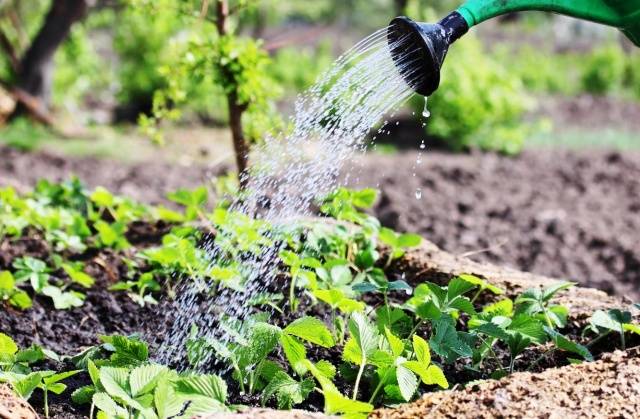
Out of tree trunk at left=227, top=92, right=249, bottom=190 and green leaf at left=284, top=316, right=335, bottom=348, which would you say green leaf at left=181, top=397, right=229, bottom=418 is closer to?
green leaf at left=284, top=316, right=335, bottom=348

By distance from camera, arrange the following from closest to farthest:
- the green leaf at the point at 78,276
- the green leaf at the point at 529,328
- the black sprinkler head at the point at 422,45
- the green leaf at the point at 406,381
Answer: the green leaf at the point at 406,381
the green leaf at the point at 529,328
the black sprinkler head at the point at 422,45
the green leaf at the point at 78,276

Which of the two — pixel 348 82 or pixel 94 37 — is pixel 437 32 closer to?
pixel 348 82

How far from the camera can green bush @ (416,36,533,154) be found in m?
7.74

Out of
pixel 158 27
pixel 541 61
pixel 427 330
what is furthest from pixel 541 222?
pixel 541 61

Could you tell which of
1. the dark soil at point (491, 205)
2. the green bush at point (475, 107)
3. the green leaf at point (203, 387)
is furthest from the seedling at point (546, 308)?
the green bush at point (475, 107)

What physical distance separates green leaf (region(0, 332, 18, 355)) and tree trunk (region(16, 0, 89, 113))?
19.4 feet

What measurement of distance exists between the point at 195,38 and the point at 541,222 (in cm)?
272

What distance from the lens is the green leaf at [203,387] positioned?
77.4 inches

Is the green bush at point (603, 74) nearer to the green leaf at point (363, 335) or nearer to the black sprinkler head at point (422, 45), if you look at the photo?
the black sprinkler head at point (422, 45)

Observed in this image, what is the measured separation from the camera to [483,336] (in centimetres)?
252

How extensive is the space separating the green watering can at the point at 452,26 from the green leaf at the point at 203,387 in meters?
1.03

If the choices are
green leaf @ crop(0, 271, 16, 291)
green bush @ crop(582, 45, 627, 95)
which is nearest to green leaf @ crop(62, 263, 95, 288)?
green leaf @ crop(0, 271, 16, 291)

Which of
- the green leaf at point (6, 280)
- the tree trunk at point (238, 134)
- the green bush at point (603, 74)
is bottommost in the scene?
the green bush at point (603, 74)

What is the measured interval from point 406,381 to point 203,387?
17.8 inches
